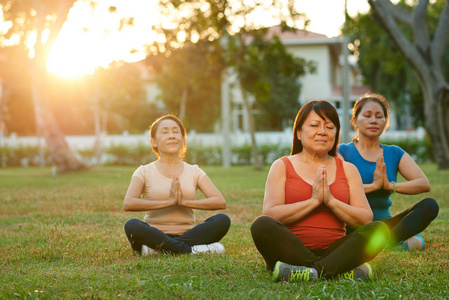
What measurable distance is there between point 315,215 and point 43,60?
17.7 meters

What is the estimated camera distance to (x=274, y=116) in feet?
143

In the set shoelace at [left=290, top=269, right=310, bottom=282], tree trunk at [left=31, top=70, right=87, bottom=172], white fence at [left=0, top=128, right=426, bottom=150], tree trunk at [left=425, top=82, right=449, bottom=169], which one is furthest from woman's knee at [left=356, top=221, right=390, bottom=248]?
white fence at [left=0, top=128, right=426, bottom=150]

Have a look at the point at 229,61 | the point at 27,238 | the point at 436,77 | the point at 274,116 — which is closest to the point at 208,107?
the point at 274,116

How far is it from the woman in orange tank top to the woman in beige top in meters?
1.22

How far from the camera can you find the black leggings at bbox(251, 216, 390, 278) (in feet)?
13.8

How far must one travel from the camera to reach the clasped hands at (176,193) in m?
5.37

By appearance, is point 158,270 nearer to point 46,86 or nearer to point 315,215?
point 315,215

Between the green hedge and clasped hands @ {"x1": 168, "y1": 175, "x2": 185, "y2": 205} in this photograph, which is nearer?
clasped hands @ {"x1": 168, "y1": 175, "x2": 185, "y2": 205}

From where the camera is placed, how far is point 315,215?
4.37 metres

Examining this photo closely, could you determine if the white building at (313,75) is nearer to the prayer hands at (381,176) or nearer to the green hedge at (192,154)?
the green hedge at (192,154)

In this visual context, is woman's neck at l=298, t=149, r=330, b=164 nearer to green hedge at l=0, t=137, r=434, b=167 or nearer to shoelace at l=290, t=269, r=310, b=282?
shoelace at l=290, t=269, r=310, b=282

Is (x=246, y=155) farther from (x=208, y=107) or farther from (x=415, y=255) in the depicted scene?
(x=415, y=255)

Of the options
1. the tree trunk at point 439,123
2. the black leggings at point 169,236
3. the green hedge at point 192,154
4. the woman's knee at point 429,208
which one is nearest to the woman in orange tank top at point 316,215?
the black leggings at point 169,236

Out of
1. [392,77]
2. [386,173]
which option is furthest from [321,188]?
[392,77]
